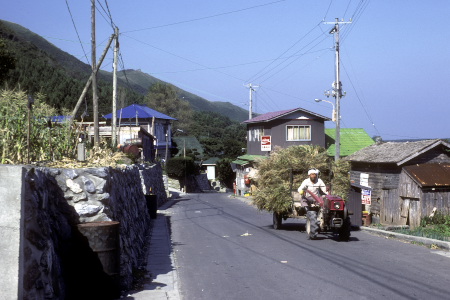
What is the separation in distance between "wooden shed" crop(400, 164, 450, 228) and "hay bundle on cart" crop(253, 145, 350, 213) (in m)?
6.97

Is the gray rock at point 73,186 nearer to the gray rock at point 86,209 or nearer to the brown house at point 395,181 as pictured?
the gray rock at point 86,209

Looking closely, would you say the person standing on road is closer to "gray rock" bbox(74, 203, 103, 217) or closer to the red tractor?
the red tractor

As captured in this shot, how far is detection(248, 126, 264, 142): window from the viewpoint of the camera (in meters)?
55.3

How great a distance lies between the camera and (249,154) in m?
59.9

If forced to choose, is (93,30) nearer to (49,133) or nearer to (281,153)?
(281,153)

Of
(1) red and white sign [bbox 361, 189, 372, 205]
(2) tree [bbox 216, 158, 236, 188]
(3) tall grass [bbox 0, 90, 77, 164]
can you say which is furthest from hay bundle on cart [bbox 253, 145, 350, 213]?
(2) tree [bbox 216, 158, 236, 188]

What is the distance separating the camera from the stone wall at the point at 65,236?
6438 millimetres

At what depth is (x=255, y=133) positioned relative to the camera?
5766cm

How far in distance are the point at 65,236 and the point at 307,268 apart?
545 centimetres

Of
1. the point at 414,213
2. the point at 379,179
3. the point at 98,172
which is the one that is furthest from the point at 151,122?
the point at 98,172

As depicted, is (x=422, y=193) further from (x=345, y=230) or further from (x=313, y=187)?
(x=345, y=230)

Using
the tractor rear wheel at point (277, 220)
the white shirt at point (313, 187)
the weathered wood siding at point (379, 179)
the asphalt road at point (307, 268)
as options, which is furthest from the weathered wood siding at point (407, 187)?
the white shirt at point (313, 187)

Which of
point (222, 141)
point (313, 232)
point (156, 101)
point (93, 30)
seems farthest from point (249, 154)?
point (156, 101)

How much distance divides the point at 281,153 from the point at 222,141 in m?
67.9
